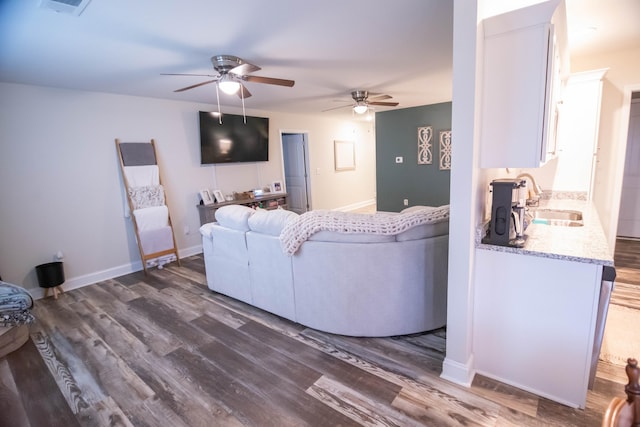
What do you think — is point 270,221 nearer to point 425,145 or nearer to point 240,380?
point 240,380

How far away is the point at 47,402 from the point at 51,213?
2496mm

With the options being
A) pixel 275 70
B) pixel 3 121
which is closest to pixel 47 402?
pixel 3 121

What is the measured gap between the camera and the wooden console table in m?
4.90

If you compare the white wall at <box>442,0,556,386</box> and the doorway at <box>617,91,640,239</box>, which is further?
the doorway at <box>617,91,640,239</box>

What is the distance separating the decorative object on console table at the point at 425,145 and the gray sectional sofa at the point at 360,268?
4105mm

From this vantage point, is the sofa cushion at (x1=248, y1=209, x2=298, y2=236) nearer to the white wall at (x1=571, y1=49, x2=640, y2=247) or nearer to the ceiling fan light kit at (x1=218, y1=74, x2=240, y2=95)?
the ceiling fan light kit at (x1=218, y1=74, x2=240, y2=95)

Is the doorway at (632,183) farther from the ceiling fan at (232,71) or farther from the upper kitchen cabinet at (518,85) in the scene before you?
the ceiling fan at (232,71)

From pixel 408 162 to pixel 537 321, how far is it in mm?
5008

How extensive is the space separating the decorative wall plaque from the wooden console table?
10.1 feet

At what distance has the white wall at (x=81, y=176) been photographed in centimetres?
341

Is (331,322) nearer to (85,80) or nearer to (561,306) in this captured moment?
(561,306)

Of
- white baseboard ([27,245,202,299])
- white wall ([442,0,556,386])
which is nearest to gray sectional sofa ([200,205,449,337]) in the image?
white wall ([442,0,556,386])

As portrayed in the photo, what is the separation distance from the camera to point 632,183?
486 cm

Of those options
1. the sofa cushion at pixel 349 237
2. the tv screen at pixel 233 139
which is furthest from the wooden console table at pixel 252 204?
the sofa cushion at pixel 349 237
